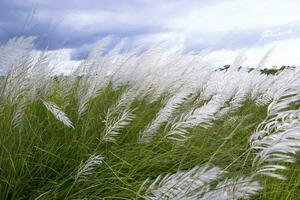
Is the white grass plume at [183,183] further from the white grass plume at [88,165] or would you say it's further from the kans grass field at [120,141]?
the white grass plume at [88,165]

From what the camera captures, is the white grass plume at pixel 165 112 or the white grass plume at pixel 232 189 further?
the white grass plume at pixel 165 112

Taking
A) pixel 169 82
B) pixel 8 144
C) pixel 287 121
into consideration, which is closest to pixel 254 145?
pixel 287 121

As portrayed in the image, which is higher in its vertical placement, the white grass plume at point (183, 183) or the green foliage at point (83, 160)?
the white grass plume at point (183, 183)

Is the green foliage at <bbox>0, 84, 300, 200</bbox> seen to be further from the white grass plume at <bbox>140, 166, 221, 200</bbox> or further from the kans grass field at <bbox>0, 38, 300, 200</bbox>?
the white grass plume at <bbox>140, 166, 221, 200</bbox>

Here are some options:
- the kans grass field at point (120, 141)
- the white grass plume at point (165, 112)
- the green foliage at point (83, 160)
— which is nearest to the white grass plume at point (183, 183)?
the kans grass field at point (120, 141)

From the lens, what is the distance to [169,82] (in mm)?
3439

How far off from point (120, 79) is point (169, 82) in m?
0.36

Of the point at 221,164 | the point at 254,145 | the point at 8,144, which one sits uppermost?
the point at 254,145

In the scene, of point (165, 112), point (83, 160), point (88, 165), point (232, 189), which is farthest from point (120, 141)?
point (232, 189)

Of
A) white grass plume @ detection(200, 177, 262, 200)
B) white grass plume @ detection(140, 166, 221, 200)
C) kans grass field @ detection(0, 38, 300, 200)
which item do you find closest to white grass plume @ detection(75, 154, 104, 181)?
kans grass field @ detection(0, 38, 300, 200)

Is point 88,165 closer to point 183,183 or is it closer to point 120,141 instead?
point 183,183

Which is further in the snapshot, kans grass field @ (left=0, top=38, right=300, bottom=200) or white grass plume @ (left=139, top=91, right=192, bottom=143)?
white grass plume @ (left=139, top=91, right=192, bottom=143)

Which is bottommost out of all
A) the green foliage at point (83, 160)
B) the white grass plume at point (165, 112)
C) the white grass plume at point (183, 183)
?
the green foliage at point (83, 160)

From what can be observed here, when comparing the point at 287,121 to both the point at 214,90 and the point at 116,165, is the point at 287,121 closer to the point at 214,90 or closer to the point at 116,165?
the point at 116,165
